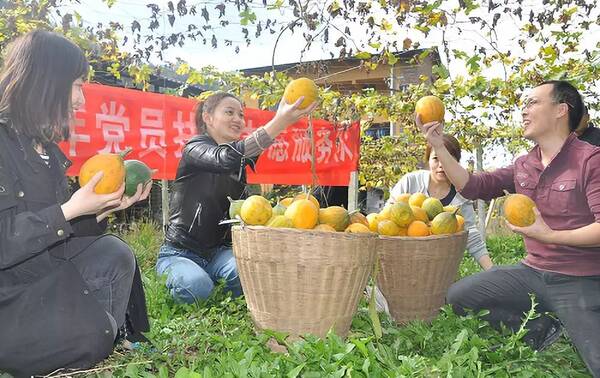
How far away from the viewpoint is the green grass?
2.07 metres

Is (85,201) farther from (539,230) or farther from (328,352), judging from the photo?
(539,230)

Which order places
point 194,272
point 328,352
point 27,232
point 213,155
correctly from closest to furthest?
point 27,232, point 328,352, point 213,155, point 194,272

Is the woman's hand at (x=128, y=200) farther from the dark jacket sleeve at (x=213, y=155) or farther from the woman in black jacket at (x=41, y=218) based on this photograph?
the dark jacket sleeve at (x=213, y=155)

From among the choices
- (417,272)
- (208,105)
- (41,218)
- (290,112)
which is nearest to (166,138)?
(208,105)

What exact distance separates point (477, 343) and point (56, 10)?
14.1 ft

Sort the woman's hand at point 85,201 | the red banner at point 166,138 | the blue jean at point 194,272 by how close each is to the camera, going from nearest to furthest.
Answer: the woman's hand at point 85,201, the blue jean at point 194,272, the red banner at point 166,138

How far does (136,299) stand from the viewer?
2646 mm

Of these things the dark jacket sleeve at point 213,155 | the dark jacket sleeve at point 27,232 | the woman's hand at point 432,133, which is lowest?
the dark jacket sleeve at point 27,232

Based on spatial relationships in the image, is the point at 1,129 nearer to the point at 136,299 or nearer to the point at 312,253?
the point at 136,299

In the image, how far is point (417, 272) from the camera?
3.06 metres

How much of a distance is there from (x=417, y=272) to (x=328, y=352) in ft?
3.56

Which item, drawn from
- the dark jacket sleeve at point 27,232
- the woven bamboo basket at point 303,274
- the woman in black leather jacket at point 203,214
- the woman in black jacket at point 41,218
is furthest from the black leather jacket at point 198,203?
the dark jacket sleeve at point 27,232

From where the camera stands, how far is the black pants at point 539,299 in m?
2.53

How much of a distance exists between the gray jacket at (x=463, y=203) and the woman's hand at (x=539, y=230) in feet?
3.98
